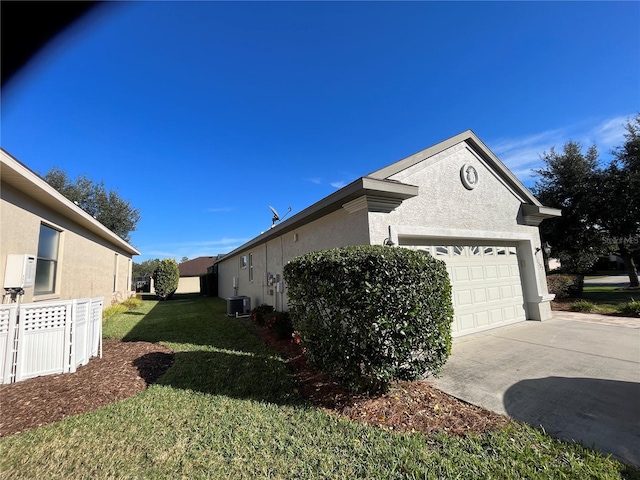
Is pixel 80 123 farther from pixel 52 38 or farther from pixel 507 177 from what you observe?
pixel 507 177

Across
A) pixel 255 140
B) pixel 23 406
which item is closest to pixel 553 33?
pixel 255 140

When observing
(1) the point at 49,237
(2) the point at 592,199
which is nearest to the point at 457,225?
(1) the point at 49,237

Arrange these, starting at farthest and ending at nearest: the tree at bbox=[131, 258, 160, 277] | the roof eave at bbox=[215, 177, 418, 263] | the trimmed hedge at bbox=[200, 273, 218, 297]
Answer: the tree at bbox=[131, 258, 160, 277] < the trimmed hedge at bbox=[200, 273, 218, 297] < the roof eave at bbox=[215, 177, 418, 263]

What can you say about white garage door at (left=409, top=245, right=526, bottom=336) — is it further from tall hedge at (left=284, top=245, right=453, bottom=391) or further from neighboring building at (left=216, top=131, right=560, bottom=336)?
tall hedge at (left=284, top=245, right=453, bottom=391)

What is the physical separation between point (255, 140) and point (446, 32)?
24.3ft

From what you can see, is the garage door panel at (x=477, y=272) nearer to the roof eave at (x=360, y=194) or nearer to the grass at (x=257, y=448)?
the roof eave at (x=360, y=194)

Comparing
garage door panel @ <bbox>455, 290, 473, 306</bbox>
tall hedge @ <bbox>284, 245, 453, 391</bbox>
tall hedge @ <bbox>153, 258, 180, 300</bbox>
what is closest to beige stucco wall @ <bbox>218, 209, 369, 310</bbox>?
tall hedge @ <bbox>284, 245, 453, 391</bbox>

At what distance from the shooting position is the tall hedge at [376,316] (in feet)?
11.0

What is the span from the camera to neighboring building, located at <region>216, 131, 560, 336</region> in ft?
18.7

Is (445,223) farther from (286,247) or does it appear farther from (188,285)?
(188,285)

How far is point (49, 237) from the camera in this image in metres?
7.81

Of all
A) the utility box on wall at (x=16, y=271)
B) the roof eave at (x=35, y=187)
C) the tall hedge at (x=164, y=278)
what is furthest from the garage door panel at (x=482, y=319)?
the tall hedge at (x=164, y=278)

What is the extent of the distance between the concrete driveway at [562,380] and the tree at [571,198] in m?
9.92

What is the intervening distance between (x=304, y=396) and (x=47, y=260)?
8.31 meters
